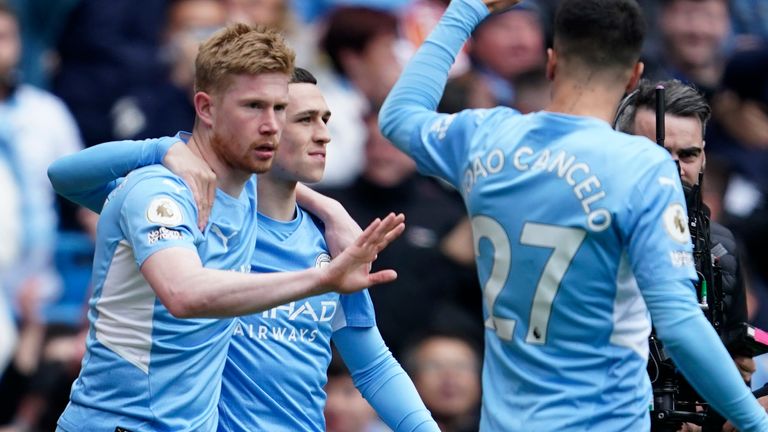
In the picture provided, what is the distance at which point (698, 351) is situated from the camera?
4883mm

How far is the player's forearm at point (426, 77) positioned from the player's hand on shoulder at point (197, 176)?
0.71 meters

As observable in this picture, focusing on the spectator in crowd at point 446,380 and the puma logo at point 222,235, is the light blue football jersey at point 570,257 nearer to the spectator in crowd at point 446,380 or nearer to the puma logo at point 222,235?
the puma logo at point 222,235

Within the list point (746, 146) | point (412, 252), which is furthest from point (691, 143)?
point (746, 146)

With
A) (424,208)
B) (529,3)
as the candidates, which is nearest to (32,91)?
(424,208)

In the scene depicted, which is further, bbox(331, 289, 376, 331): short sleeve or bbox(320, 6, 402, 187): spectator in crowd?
bbox(320, 6, 402, 187): spectator in crowd

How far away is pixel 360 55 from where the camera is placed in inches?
462

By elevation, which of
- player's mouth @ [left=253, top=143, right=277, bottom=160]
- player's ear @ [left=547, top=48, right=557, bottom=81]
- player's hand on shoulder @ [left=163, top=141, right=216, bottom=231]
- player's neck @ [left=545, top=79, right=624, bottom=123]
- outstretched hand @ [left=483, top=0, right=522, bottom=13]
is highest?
outstretched hand @ [left=483, top=0, right=522, bottom=13]

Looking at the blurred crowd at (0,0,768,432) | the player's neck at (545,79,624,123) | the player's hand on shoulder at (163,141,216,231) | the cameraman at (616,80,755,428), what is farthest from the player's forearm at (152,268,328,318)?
the blurred crowd at (0,0,768,432)

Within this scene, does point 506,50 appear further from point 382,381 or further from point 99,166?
point 99,166

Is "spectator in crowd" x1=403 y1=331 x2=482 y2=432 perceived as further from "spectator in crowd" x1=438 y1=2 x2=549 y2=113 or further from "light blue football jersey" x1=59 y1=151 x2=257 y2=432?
"light blue football jersey" x1=59 y1=151 x2=257 y2=432

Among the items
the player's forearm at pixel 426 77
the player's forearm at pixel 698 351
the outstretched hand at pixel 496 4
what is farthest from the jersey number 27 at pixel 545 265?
the outstretched hand at pixel 496 4

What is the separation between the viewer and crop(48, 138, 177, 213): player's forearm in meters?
5.95

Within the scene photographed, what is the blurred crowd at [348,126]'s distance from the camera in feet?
32.8

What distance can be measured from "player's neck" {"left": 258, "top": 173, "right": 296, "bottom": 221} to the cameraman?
1.40 metres
